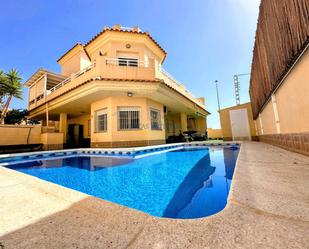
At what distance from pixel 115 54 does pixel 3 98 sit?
19154 mm

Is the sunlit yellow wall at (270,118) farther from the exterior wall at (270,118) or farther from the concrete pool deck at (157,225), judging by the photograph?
the concrete pool deck at (157,225)

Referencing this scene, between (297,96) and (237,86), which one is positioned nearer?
(297,96)

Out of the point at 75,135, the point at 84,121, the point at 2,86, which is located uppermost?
the point at 2,86

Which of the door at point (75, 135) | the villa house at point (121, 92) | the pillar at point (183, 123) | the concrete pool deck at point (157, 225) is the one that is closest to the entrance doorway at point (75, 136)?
the door at point (75, 135)

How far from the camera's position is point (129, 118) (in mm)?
10961

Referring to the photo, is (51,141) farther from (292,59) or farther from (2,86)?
(292,59)

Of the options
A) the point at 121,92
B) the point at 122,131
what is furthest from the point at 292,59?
the point at 122,131

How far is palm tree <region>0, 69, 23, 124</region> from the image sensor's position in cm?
1867

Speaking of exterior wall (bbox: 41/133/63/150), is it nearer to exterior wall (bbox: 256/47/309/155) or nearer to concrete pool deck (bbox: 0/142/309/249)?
concrete pool deck (bbox: 0/142/309/249)

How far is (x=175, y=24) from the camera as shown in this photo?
469 inches

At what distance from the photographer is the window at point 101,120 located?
11218 mm

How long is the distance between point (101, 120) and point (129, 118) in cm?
242

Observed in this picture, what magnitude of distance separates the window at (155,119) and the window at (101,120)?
12.1ft

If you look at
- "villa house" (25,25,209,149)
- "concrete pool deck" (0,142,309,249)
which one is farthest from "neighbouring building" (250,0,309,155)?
"villa house" (25,25,209,149)
